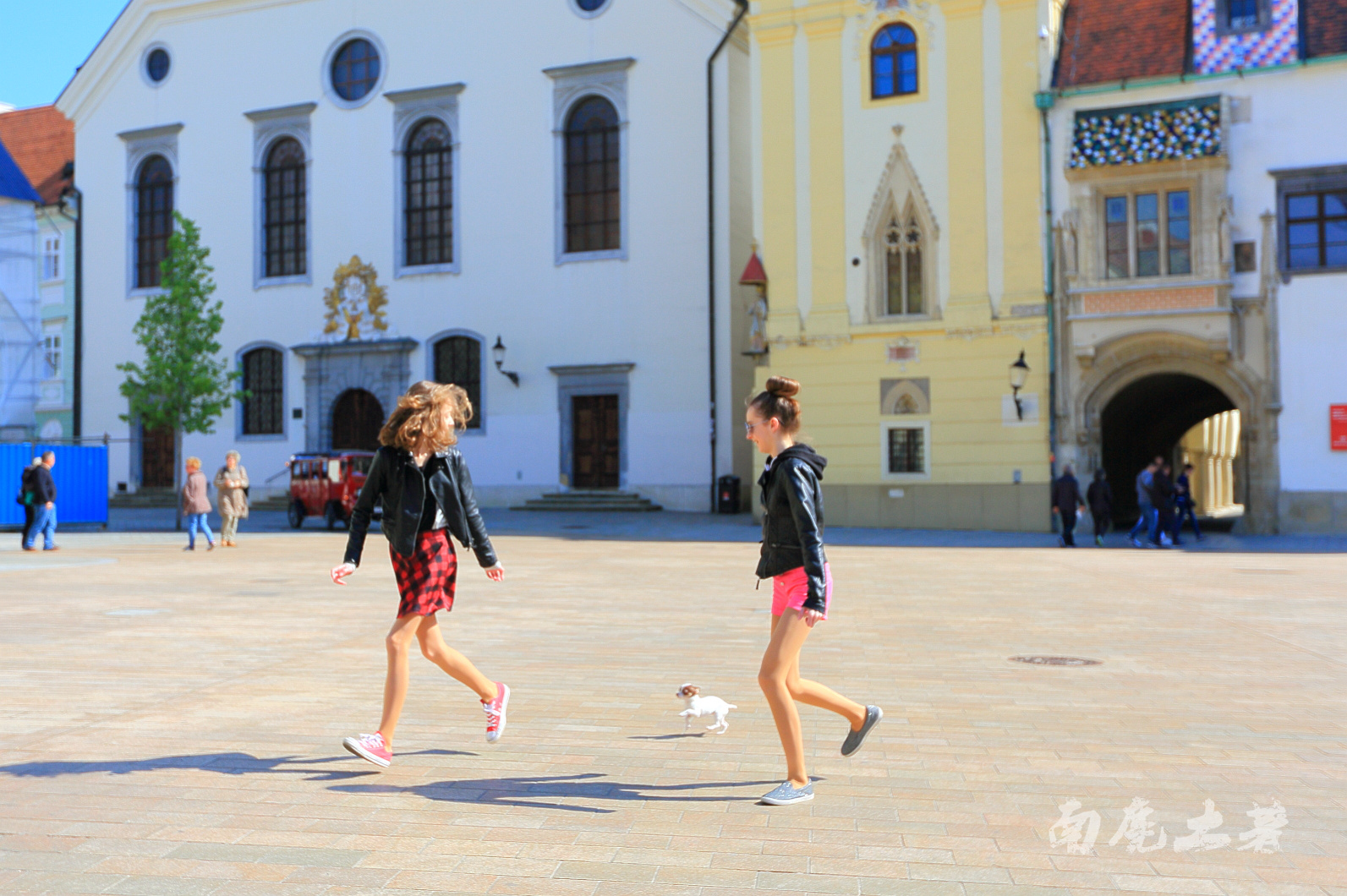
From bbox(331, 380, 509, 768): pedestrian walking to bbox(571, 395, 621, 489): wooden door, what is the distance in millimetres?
27840

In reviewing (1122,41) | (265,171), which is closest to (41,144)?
(265,171)

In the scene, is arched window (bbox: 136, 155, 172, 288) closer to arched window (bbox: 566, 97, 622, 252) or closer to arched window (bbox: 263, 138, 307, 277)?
arched window (bbox: 263, 138, 307, 277)

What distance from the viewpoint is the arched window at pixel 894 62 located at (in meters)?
28.3

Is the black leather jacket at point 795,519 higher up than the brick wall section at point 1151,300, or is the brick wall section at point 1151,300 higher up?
the brick wall section at point 1151,300

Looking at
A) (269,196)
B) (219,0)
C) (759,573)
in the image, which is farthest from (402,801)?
(219,0)

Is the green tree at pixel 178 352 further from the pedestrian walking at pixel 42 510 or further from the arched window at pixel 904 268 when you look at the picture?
the arched window at pixel 904 268

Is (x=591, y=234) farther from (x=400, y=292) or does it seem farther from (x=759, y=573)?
(x=759, y=573)

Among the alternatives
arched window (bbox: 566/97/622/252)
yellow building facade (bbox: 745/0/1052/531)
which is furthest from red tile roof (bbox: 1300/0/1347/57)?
arched window (bbox: 566/97/622/252)

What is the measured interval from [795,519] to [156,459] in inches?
1481

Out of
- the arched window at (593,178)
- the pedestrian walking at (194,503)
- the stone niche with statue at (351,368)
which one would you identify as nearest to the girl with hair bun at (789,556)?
the pedestrian walking at (194,503)

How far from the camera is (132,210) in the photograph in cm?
4000

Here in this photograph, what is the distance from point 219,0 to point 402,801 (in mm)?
38418

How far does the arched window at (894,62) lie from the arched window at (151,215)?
22.7 m

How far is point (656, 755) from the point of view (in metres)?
6.09
